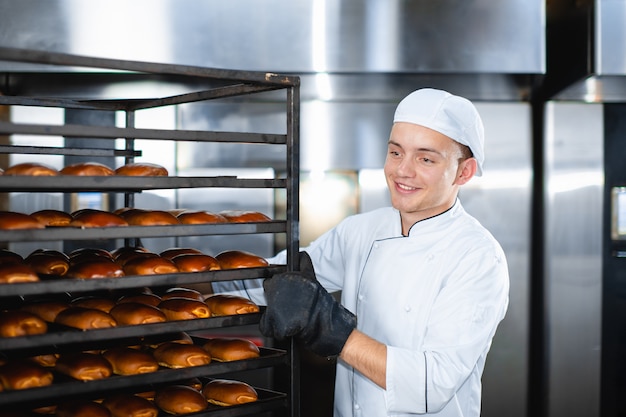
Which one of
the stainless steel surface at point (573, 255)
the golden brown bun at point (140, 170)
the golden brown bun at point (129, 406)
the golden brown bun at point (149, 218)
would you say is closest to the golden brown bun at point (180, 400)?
the golden brown bun at point (129, 406)

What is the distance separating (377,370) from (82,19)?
2.16 meters

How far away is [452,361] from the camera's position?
1.82 metres

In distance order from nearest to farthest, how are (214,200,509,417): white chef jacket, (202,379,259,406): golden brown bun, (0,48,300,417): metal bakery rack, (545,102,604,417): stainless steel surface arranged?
(0,48,300,417): metal bakery rack → (202,379,259,406): golden brown bun → (214,200,509,417): white chef jacket → (545,102,604,417): stainless steel surface

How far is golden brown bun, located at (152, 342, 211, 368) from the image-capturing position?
1527 mm

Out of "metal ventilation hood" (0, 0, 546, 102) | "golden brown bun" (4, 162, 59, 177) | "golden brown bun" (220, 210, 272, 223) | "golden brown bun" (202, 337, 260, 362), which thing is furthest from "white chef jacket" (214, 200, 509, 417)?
"metal ventilation hood" (0, 0, 546, 102)

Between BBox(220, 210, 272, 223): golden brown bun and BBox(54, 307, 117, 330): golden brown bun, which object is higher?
BBox(220, 210, 272, 223): golden brown bun

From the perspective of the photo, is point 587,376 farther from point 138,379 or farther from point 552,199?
point 138,379

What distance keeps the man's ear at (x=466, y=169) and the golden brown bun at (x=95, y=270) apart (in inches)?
40.3

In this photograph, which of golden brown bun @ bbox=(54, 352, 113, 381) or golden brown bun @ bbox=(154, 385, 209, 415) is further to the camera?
golden brown bun @ bbox=(154, 385, 209, 415)

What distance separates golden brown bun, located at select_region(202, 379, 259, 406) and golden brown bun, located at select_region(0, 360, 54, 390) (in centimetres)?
37

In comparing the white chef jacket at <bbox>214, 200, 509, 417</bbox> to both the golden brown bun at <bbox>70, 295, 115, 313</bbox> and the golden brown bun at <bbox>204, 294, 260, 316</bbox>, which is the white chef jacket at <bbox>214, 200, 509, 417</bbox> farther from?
the golden brown bun at <bbox>70, 295, 115, 313</bbox>

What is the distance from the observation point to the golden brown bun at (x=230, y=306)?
1.62 metres

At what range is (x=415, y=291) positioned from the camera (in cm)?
204

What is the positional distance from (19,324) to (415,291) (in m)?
1.10
